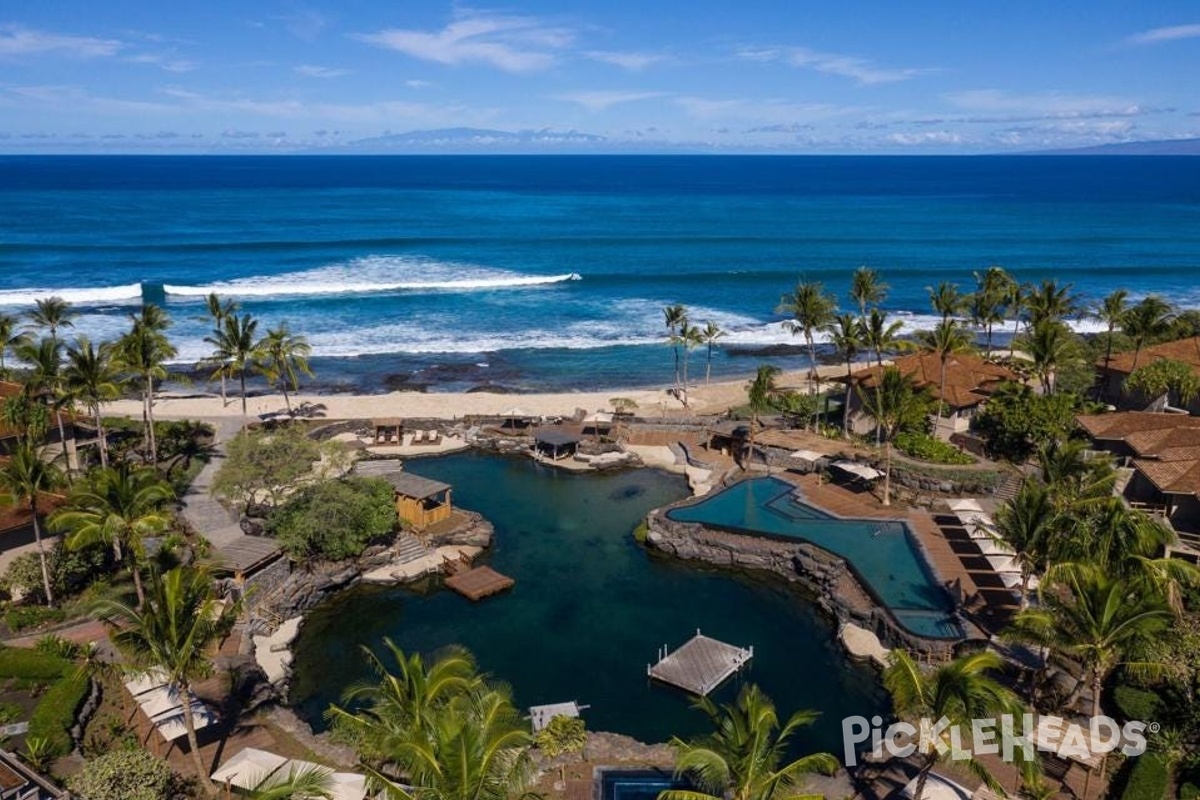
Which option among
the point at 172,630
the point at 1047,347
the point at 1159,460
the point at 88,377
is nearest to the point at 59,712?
the point at 172,630

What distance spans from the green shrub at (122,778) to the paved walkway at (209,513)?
14554 mm

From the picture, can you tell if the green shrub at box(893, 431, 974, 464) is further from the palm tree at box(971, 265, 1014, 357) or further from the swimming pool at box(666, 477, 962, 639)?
the palm tree at box(971, 265, 1014, 357)

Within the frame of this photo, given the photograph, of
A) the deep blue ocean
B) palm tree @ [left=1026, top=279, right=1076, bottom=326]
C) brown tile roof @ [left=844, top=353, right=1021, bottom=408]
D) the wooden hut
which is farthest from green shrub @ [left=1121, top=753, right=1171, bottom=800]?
the deep blue ocean

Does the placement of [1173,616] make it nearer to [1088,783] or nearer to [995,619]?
[1088,783]

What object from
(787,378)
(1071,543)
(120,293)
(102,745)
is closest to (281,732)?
(102,745)

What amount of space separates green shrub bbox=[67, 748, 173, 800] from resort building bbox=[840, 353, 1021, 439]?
34.6m

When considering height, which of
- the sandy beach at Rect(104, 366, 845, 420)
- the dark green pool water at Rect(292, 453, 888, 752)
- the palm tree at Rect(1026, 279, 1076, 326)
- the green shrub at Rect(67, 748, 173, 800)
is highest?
the palm tree at Rect(1026, 279, 1076, 326)

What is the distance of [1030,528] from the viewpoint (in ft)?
82.6

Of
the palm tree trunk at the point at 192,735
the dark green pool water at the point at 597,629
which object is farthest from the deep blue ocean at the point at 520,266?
the palm tree trunk at the point at 192,735

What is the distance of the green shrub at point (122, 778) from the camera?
1758 centimetres

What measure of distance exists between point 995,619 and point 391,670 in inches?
761

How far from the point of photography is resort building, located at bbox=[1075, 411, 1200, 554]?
100ft

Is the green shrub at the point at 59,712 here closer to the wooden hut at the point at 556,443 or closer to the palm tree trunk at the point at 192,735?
the palm tree trunk at the point at 192,735

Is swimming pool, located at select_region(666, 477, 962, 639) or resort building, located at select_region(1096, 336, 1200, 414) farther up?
resort building, located at select_region(1096, 336, 1200, 414)
